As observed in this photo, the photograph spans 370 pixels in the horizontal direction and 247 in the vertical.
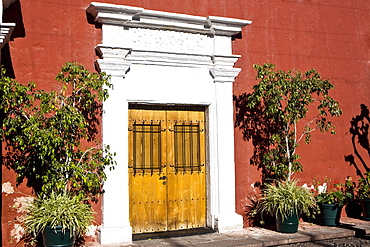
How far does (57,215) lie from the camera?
5.71 meters

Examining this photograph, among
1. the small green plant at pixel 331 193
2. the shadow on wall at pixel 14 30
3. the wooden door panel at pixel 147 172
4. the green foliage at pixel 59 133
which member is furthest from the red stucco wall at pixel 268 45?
the wooden door panel at pixel 147 172

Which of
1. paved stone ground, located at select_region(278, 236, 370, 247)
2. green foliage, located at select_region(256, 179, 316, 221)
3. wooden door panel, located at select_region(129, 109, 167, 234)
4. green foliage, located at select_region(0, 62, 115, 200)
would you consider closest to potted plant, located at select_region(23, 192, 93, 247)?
green foliage, located at select_region(0, 62, 115, 200)

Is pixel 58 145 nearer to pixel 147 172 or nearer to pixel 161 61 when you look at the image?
pixel 147 172

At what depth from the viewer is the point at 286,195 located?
7.22 meters

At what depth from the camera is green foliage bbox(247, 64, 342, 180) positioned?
7.30 meters

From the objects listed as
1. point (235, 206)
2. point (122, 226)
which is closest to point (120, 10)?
point (122, 226)

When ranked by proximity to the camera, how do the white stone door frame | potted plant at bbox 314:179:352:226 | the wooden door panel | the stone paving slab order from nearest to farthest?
the stone paving slab, the white stone door frame, the wooden door panel, potted plant at bbox 314:179:352:226

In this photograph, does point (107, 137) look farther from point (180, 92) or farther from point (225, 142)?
point (225, 142)

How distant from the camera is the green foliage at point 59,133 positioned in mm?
5656

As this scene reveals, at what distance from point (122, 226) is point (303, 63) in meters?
4.45

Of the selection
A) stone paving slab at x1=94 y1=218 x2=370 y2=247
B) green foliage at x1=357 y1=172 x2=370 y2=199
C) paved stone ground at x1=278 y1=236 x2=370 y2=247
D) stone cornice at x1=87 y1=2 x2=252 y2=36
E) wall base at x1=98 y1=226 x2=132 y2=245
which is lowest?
paved stone ground at x1=278 y1=236 x2=370 y2=247

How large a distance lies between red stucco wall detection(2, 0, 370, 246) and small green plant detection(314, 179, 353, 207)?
19 centimetres

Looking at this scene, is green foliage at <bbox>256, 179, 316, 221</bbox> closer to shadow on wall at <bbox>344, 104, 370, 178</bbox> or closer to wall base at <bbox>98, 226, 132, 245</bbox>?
shadow on wall at <bbox>344, 104, 370, 178</bbox>

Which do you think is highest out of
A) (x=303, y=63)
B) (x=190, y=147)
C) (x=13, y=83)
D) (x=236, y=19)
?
(x=236, y=19)
